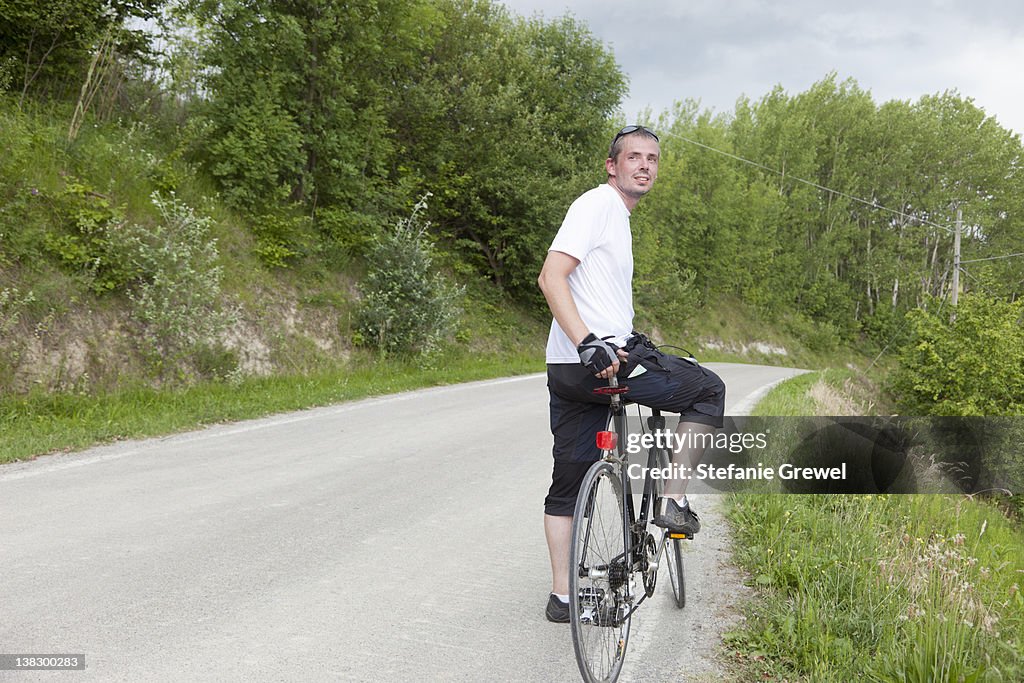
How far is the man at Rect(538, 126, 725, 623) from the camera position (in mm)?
3049

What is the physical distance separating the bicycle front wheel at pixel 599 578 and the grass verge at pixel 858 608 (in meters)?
0.62

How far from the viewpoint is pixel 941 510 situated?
744 cm

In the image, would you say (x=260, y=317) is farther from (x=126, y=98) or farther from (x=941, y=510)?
(x=941, y=510)

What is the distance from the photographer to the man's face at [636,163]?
320 centimetres

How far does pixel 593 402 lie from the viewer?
318 cm

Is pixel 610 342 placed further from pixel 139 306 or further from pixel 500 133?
pixel 500 133

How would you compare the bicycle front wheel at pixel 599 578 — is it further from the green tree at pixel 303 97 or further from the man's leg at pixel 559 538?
the green tree at pixel 303 97

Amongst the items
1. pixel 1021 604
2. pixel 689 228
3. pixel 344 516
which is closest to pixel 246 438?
pixel 344 516

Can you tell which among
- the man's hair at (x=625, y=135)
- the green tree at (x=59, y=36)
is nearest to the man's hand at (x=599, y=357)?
the man's hair at (x=625, y=135)

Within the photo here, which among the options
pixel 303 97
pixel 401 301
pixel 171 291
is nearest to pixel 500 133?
pixel 303 97

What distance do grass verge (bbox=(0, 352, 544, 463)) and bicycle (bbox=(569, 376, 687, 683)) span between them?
18.2 ft

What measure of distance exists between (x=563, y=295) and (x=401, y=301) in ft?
38.7

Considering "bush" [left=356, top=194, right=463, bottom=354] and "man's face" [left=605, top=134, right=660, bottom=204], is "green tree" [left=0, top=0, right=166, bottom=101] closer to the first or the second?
"bush" [left=356, top=194, right=463, bottom=354]

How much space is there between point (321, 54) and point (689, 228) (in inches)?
1210
